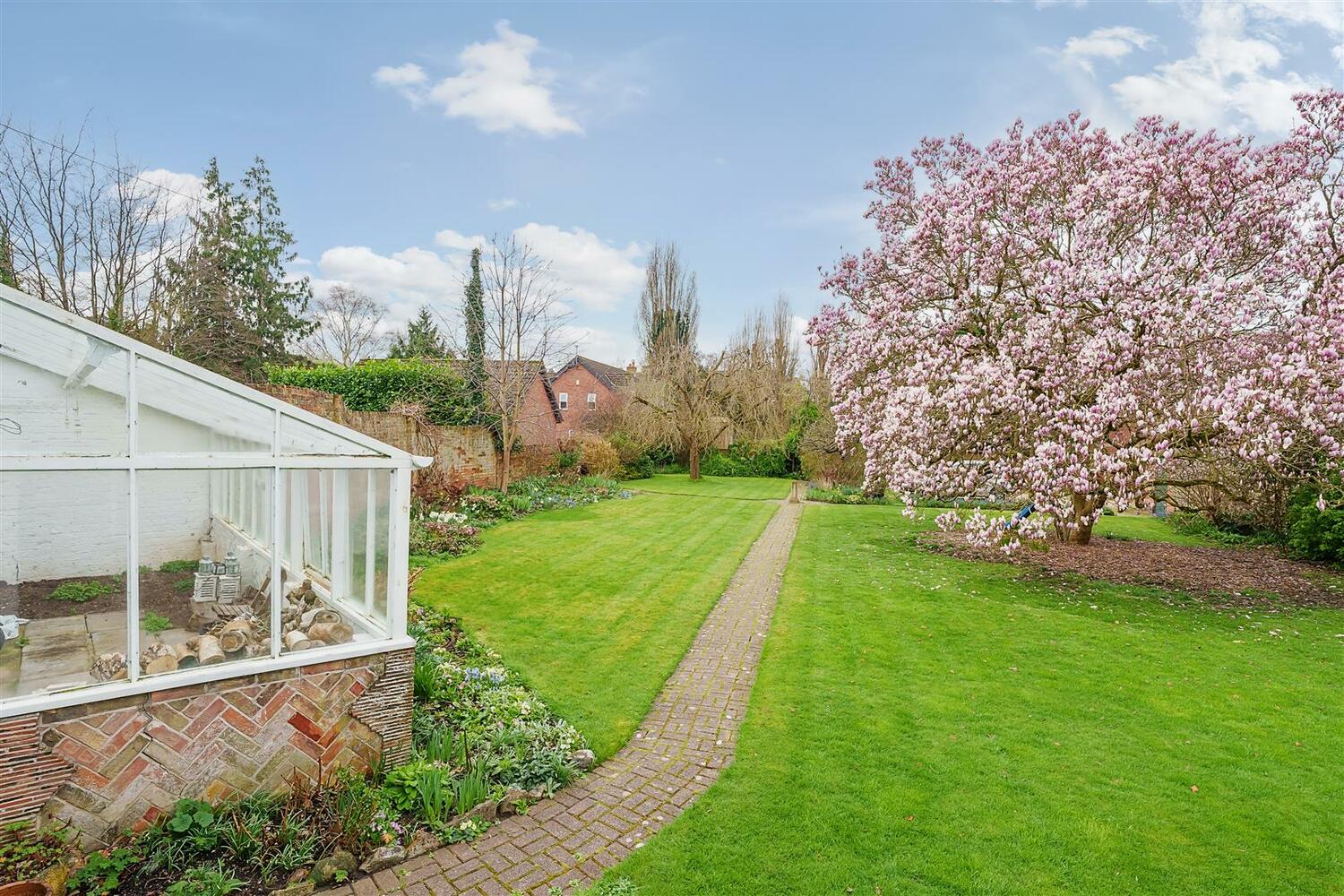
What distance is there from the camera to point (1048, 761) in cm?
573

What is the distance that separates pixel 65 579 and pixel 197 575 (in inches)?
32.8

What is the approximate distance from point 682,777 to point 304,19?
13.5m

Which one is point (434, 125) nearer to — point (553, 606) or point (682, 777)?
point (553, 606)

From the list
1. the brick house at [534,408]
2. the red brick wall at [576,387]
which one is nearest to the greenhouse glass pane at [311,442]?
the brick house at [534,408]

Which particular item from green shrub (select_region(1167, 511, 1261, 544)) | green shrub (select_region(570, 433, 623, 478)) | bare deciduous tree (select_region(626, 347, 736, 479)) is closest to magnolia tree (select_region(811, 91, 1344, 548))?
green shrub (select_region(1167, 511, 1261, 544))

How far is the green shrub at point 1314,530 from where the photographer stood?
13.8m

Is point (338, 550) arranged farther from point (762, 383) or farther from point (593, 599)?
point (762, 383)

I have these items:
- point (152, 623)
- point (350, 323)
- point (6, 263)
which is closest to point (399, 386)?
point (6, 263)

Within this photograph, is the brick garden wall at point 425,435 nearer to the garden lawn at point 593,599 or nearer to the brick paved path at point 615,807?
the garden lawn at point 593,599

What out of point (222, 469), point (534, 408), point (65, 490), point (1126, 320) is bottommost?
point (65, 490)

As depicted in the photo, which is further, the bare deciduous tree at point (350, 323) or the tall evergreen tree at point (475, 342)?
the bare deciduous tree at point (350, 323)

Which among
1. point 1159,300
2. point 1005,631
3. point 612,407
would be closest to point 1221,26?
point 1159,300

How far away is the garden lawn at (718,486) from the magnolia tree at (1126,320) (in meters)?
14.9

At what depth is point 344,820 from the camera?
4426 mm
